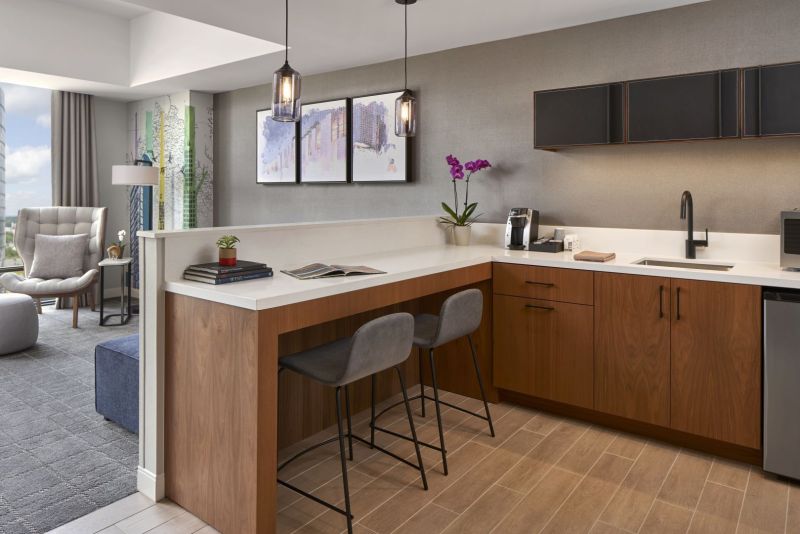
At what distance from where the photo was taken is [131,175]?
529 centimetres

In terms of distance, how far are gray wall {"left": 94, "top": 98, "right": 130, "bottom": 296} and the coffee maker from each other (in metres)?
4.77

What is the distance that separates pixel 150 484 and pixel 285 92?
168cm

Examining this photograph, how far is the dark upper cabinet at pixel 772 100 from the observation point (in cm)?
260

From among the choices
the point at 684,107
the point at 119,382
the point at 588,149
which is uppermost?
the point at 684,107

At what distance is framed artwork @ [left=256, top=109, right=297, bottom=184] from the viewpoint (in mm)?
4973

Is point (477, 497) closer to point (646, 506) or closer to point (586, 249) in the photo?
point (646, 506)

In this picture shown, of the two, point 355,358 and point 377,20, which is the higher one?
point 377,20

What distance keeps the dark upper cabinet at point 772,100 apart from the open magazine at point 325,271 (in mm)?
1921

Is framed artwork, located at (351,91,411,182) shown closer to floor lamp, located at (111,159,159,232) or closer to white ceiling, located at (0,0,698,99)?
A: white ceiling, located at (0,0,698,99)

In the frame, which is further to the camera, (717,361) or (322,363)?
(717,361)

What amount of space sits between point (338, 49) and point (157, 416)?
9.25 ft

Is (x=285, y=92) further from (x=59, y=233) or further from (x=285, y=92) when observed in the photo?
(x=59, y=233)

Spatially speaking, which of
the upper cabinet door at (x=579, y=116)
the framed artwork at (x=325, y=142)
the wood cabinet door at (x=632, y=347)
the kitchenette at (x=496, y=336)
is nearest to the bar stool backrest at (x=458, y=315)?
the kitchenette at (x=496, y=336)

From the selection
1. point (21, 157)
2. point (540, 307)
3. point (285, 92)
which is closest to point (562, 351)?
point (540, 307)
